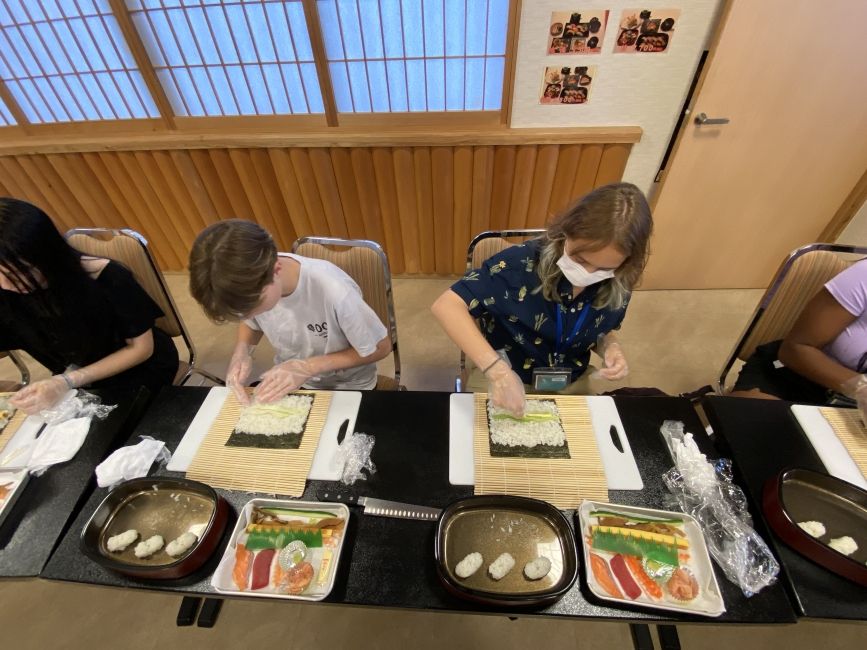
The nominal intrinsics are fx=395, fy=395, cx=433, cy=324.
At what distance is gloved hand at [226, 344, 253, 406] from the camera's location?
1151 mm

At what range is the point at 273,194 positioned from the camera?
2619 mm

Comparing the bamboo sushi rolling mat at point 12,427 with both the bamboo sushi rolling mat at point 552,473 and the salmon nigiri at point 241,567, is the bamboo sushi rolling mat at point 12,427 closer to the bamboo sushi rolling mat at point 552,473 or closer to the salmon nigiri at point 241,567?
the salmon nigiri at point 241,567

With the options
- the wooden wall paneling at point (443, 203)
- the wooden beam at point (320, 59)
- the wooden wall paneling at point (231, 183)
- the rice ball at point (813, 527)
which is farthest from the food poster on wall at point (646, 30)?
the wooden wall paneling at point (231, 183)

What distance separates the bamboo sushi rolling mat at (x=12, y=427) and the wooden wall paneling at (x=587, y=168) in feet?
8.33

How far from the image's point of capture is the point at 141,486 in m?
0.95

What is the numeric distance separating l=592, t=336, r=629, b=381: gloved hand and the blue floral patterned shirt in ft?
0.15

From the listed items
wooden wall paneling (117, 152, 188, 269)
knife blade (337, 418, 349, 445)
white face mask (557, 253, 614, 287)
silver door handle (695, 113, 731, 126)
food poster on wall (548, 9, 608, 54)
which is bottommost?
wooden wall paneling (117, 152, 188, 269)

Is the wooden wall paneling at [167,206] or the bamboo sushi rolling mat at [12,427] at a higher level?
the bamboo sushi rolling mat at [12,427]

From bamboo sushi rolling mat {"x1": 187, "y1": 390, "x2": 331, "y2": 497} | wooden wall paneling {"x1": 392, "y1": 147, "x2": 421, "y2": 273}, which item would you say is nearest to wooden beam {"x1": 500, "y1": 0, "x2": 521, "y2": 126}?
wooden wall paneling {"x1": 392, "y1": 147, "x2": 421, "y2": 273}

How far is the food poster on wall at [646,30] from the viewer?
179cm

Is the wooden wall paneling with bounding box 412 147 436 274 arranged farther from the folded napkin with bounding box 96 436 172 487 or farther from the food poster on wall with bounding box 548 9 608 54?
the folded napkin with bounding box 96 436 172 487

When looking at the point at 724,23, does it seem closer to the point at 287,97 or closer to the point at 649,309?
the point at 649,309

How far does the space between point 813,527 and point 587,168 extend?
202cm

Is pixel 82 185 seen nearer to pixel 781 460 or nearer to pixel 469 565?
pixel 469 565
